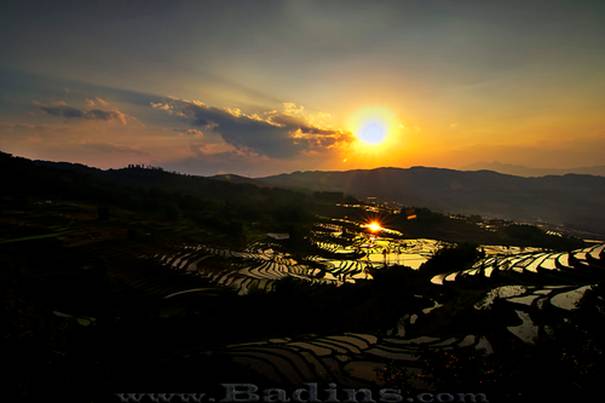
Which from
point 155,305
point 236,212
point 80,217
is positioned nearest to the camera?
point 155,305

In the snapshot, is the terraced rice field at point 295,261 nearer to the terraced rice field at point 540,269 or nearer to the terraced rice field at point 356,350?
the terraced rice field at point 540,269

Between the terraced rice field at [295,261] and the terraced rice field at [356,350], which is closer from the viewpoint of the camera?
the terraced rice field at [356,350]

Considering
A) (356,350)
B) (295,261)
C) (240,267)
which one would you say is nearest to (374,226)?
(295,261)

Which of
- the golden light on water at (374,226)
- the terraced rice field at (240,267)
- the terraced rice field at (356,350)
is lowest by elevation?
the terraced rice field at (240,267)

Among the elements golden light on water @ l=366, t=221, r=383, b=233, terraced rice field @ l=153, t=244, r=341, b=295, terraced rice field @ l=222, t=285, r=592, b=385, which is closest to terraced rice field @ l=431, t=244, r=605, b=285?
terraced rice field @ l=153, t=244, r=341, b=295

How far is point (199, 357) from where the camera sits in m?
14.0

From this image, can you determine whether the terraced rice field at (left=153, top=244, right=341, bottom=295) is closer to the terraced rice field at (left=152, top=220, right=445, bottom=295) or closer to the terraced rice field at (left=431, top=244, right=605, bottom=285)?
the terraced rice field at (left=152, top=220, right=445, bottom=295)

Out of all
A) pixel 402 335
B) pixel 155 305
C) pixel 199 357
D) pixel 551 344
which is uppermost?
pixel 551 344

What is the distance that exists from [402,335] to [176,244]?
1711 inches

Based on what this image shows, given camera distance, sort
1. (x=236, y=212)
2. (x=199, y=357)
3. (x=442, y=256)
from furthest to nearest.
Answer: (x=236, y=212)
(x=442, y=256)
(x=199, y=357)

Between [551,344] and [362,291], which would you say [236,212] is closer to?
[362,291]

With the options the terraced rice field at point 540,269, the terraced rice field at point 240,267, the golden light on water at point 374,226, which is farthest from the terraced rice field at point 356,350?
the golden light on water at point 374,226

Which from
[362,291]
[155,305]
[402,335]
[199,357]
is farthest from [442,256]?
[199,357]

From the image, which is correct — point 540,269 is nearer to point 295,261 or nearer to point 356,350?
point 295,261
